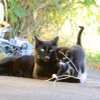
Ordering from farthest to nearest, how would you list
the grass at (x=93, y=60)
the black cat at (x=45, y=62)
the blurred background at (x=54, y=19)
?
the blurred background at (x=54, y=19) < the grass at (x=93, y=60) < the black cat at (x=45, y=62)

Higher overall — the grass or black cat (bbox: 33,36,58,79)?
black cat (bbox: 33,36,58,79)

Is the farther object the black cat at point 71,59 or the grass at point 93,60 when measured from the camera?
the grass at point 93,60

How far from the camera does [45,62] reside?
207cm

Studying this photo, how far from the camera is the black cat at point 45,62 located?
2037 mm

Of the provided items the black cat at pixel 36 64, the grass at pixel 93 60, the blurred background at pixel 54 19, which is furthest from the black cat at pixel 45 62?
the blurred background at pixel 54 19

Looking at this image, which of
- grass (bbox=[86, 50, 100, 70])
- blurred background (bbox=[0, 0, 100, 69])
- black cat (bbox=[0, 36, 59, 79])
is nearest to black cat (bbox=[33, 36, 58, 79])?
black cat (bbox=[0, 36, 59, 79])

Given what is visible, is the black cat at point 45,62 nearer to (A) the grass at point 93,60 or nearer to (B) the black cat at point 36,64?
(B) the black cat at point 36,64

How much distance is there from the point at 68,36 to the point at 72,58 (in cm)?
250

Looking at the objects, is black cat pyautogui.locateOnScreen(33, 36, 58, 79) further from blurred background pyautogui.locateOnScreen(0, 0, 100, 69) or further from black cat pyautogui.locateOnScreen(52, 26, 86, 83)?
blurred background pyautogui.locateOnScreen(0, 0, 100, 69)

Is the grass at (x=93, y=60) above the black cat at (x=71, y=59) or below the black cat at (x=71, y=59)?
below

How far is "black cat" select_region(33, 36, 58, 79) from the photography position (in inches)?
80.2


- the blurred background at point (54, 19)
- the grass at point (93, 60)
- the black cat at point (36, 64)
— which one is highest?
the blurred background at point (54, 19)

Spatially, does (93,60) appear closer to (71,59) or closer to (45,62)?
(71,59)

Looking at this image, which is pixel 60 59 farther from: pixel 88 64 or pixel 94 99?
pixel 88 64
